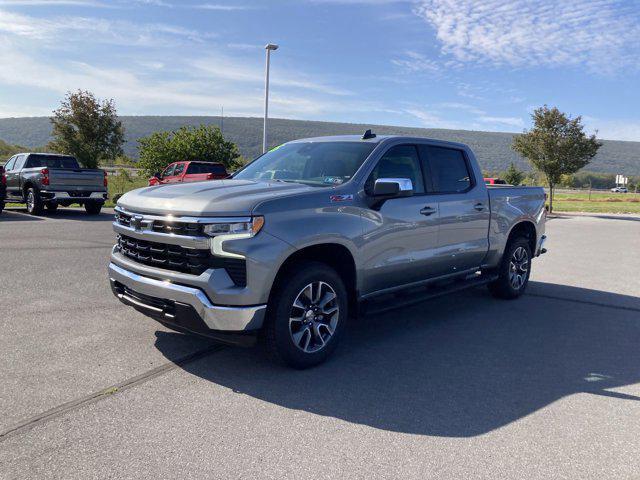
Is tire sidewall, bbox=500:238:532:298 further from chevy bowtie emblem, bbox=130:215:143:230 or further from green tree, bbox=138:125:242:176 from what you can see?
green tree, bbox=138:125:242:176

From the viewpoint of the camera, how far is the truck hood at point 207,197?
156 inches

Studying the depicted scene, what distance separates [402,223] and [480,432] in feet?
7.18

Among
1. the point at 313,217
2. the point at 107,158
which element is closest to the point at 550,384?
the point at 313,217

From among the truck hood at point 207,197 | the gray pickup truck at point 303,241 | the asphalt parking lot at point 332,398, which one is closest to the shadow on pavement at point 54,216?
the asphalt parking lot at point 332,398

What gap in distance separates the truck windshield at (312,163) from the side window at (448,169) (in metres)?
0.94

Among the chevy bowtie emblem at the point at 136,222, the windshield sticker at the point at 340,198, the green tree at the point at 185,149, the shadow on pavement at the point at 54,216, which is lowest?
the shadow on pavement at the point at 54,216

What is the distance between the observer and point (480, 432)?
339 cm

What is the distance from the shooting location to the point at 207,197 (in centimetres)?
412

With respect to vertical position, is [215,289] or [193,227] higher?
[193,227]

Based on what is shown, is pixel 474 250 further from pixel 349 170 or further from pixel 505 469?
pixel 505 469

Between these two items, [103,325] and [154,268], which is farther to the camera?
[103,325]

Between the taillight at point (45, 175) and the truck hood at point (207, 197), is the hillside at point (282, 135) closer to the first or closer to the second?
the taillight at point (45, 175)

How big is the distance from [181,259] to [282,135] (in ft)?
341

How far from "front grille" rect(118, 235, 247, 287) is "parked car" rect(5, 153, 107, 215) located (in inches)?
512
